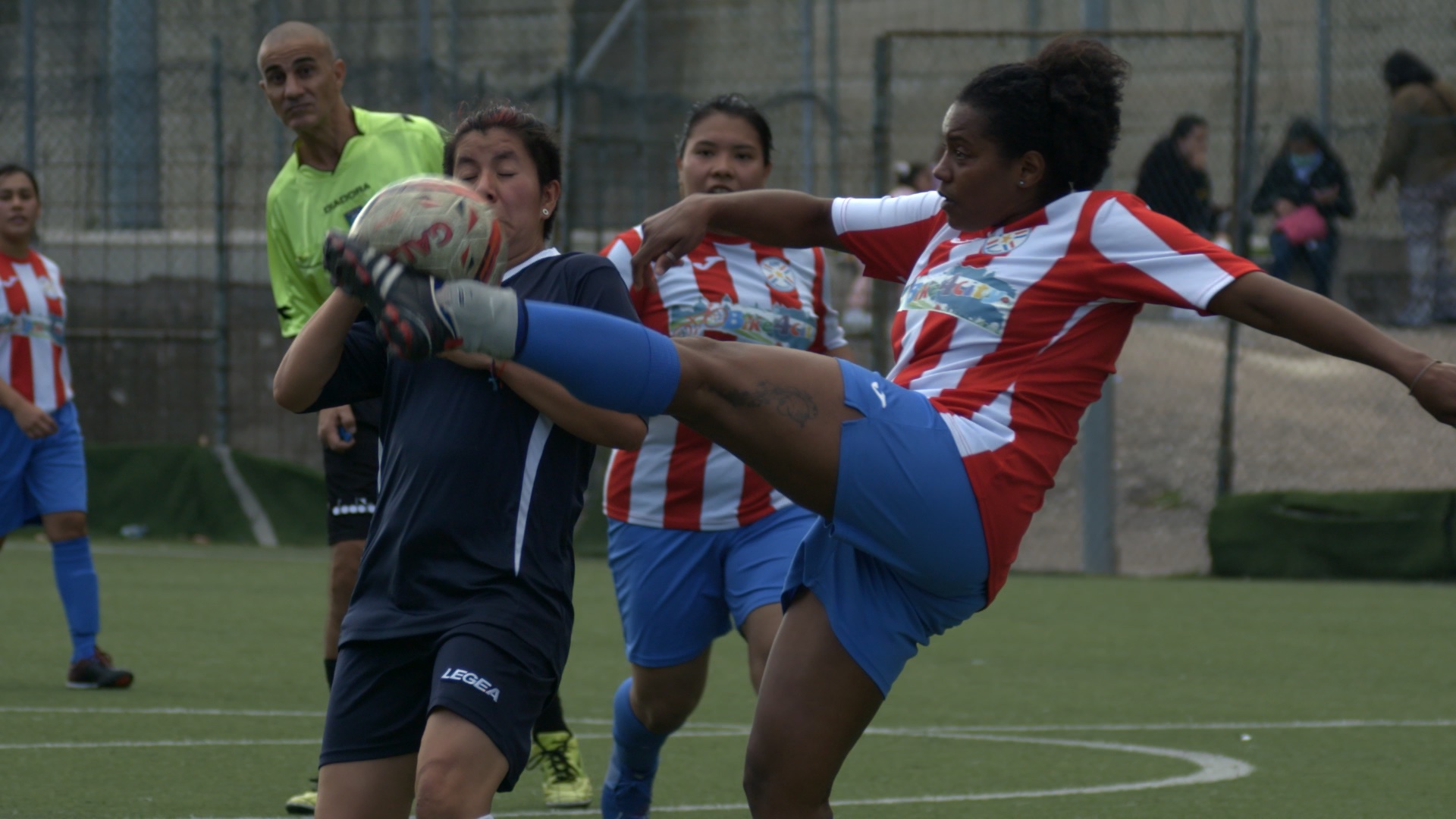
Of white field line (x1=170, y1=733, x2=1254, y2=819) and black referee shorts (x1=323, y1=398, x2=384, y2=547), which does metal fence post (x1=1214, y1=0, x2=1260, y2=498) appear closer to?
white field line (x1=170, y1=733, x2=1254, y2=819)

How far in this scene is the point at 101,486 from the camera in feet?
43.2

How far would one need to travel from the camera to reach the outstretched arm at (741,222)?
4.18m

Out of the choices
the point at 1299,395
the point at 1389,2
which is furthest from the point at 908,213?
the point at 1389,2

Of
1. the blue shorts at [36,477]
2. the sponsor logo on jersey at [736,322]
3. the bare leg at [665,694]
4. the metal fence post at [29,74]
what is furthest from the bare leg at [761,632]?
the metal fence post at [29,74]

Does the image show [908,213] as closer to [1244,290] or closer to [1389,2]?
[1244,290]

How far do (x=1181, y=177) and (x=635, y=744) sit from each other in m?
8.59

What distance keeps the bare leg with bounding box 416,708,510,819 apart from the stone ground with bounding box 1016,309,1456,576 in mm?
9582

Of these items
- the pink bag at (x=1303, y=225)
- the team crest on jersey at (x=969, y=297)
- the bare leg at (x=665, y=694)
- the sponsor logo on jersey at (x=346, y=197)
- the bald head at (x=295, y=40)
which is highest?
the bald head at (x=295, y=40)

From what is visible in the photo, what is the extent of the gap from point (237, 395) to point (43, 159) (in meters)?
2.43

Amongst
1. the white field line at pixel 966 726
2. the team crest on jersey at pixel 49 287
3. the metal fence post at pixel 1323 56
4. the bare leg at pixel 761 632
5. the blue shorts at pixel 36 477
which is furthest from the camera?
the metal fence post at pixel 1323 56

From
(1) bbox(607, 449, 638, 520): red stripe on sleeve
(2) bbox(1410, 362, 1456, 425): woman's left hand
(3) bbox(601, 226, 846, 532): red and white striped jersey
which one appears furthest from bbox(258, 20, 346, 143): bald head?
(2) bbox(1410, 362, 1456, 425): woman's left hand

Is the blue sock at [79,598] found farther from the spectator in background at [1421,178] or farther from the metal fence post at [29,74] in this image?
the spectator in background at [1421,178]

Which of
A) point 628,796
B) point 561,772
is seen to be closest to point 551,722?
point 561,772

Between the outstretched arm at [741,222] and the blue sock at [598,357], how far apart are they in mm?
970
